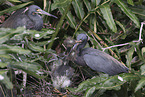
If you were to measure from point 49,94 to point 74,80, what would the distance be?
25 centimetres

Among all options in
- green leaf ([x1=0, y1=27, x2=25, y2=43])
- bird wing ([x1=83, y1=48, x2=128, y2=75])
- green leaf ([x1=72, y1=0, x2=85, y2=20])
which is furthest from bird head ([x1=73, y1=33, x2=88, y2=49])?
green leaf ([x1=0, y1=27, x2=25, y2=43])

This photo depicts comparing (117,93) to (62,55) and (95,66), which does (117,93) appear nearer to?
(95,66)

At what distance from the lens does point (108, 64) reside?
1.34 m

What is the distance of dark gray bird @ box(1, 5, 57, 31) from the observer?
149 centimetres

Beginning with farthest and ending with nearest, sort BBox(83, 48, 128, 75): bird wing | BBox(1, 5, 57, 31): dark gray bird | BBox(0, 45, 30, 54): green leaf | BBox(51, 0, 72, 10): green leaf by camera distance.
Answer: BBox(1, 5, 57, 31): dark gray bird → BBox(83, 48, 128, 75): bird wing → BBox(51, 0, 72, 10): green leaf → BBox(0, 45, 30, 54): green leaf

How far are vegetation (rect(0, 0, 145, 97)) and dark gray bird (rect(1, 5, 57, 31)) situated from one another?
6 cm

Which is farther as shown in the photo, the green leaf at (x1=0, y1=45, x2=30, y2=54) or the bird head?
the bird head

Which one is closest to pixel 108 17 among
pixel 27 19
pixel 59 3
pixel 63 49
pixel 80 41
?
pixel 80 41

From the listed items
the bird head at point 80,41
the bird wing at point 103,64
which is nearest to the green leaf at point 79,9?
the bird head at point 80,41

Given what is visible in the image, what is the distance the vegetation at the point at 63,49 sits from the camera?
2.97 feet

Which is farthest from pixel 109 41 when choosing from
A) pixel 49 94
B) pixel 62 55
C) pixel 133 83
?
pixel 49 94

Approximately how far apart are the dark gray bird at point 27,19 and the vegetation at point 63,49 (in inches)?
2.5

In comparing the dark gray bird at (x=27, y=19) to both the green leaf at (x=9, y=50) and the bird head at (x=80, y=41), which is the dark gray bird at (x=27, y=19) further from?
the green leaf at (x=9, y=50)

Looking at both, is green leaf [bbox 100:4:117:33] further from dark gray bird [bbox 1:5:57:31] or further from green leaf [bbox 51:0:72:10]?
dark gray bird [bbox 1:5:57:31]
